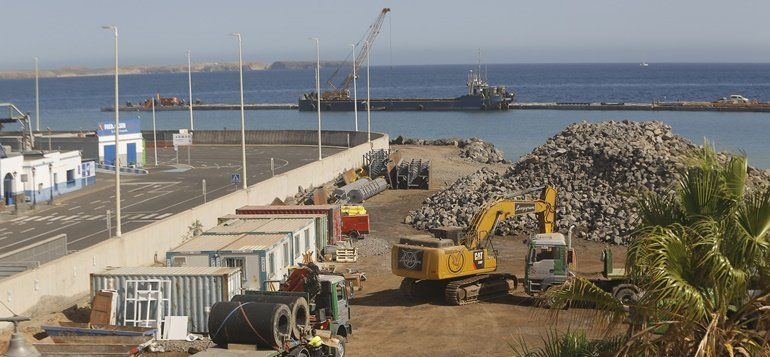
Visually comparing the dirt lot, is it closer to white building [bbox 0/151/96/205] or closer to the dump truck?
the dump truck

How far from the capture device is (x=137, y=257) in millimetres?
35844

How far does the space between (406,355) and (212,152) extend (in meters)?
65.7

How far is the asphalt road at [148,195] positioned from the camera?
4769cm

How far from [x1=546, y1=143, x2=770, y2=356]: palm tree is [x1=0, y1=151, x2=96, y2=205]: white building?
51.7 metres

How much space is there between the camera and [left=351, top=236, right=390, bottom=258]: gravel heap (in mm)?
42562

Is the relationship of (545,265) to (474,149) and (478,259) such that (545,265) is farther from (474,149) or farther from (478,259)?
(474,149)

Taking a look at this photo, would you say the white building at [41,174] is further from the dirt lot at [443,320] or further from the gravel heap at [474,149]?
the gravel heap at [474,149]

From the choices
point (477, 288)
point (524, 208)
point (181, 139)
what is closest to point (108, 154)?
point (181, 139)

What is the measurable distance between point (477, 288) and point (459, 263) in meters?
1.16

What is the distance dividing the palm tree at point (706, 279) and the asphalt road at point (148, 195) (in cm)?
3596

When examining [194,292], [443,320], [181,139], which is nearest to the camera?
[194,292]

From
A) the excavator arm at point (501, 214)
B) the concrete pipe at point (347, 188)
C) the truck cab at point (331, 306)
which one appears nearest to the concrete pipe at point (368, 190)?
the concrete pipe at point (347, 188)

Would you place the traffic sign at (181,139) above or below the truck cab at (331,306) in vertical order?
above

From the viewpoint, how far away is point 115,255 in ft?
111
